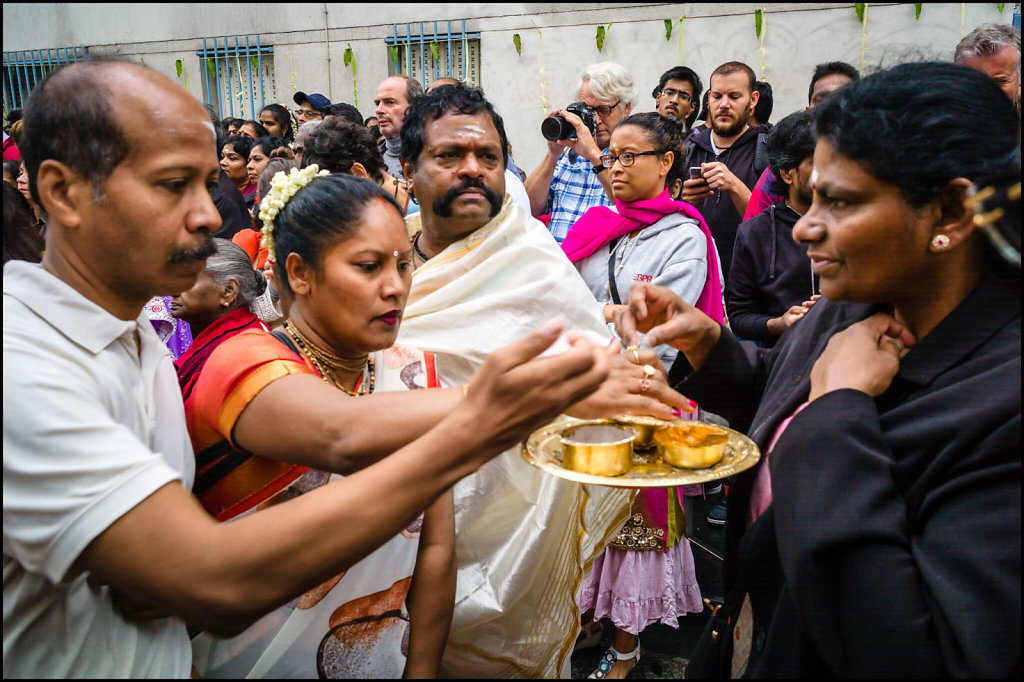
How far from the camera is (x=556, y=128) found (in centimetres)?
421

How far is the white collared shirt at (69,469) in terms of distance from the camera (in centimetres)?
103

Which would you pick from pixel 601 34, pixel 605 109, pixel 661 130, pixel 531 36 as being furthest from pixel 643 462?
pixel 531 36

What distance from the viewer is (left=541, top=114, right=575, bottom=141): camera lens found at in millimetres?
4195

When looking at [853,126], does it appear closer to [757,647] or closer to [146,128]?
[757,647]

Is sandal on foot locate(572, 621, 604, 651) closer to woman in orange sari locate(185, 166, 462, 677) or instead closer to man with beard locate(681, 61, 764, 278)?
woman in orange sari locate(185, 166, 462, 677)

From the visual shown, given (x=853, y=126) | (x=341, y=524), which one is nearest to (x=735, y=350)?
(x=853, y=126)

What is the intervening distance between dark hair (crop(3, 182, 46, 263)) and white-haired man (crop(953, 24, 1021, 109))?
12.9 feet

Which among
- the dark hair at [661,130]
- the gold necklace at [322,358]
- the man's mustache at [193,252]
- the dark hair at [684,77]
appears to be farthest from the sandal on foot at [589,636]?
the dark hair at [684,77]

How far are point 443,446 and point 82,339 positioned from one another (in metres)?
0.68

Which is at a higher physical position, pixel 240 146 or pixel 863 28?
pixel 863 28

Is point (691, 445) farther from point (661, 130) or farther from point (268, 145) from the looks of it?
point (268, 145)

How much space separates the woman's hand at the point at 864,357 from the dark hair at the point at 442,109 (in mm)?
1791

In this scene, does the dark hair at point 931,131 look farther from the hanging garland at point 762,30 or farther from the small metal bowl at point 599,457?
the hanging garland at point 762,30

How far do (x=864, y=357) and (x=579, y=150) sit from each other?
122 inches
